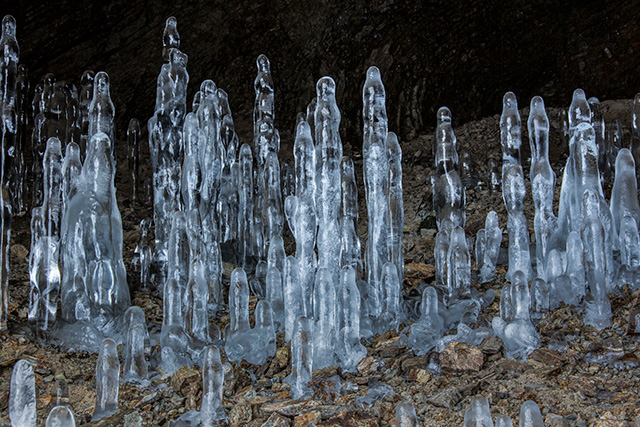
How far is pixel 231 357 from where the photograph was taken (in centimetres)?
406

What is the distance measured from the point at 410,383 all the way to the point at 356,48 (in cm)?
649

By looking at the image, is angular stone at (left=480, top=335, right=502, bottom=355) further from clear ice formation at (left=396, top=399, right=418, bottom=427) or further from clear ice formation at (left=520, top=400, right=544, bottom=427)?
clear ice formation at (left=396, top=399, right=418, bottom=427)

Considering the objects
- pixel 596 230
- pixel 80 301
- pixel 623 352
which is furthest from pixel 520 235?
pixel 80 301

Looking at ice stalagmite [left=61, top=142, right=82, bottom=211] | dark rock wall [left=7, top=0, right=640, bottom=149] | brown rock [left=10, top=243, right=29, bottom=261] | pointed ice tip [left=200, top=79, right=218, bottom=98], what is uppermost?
dark rock wall [left=7, top=0, right=640, bottom=149]

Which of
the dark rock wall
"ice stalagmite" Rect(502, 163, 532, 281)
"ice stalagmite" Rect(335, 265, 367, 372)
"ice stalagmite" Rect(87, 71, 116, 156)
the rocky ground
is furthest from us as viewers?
the dark rock wall

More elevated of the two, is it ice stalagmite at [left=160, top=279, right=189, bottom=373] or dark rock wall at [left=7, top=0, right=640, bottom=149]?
dark rock wall at [left=7, top=0, right=640, bottom=149]

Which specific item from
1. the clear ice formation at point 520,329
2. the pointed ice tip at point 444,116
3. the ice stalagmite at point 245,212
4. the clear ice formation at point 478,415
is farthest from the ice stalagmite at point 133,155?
the clear ice formation at point 478,415

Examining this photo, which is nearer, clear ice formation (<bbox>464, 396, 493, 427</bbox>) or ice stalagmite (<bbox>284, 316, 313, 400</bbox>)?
clear ice formation (<bbox>464, 396, 493, 427</bbox>)

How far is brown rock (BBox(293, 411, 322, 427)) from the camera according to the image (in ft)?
10.8

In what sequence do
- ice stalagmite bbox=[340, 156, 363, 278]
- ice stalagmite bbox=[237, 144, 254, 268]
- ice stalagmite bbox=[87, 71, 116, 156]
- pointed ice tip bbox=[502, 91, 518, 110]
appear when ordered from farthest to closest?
ice stalagmite bbox=[237, 144, 254, 268]
ice stalagmite bbox=[87, 71, 116, 156]
pointed ice tip bbox=[502, 91, 518, 110]
ice stalagmite bbox=[340, 156, 363, 278]

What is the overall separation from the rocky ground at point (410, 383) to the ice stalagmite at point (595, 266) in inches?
3.0

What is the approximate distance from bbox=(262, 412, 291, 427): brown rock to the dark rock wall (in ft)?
19.8

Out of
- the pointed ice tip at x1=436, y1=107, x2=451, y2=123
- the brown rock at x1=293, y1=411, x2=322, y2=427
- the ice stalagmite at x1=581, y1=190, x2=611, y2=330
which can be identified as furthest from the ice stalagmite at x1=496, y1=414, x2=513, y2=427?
the pointed ice tip at x1=436, y1=107, x2=451, y2=123

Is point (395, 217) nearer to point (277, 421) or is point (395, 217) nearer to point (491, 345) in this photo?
point (491, 345)
